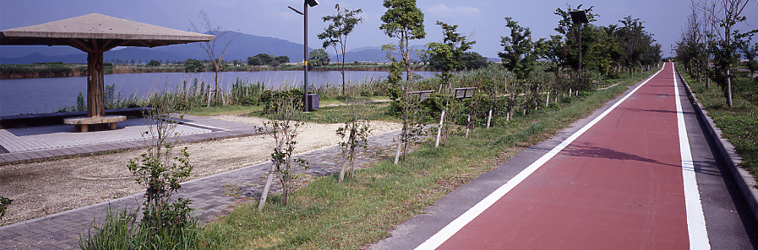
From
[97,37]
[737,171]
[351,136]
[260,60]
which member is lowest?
[737,171]

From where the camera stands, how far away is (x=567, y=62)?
95.1 ft

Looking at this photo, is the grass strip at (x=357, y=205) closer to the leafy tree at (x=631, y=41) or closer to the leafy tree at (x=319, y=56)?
the leafy tree at (x=319, y=56)

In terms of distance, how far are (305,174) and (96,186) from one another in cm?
286

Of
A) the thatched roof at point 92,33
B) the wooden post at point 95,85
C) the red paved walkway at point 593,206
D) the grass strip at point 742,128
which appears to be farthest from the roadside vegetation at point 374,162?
the grass strip at point 742,128

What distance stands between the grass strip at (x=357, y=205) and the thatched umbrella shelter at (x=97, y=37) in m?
7.78

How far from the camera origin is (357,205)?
17.4ft

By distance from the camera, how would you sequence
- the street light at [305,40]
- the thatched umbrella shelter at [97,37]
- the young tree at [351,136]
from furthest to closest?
1. the street light at [305,40]
2. the thatched umbrella shelter at [97,37]
3. the young tree at [351,136]

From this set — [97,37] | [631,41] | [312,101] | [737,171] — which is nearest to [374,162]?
[737,171]

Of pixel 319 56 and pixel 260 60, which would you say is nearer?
pixel 319 56

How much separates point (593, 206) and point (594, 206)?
1 centimetres

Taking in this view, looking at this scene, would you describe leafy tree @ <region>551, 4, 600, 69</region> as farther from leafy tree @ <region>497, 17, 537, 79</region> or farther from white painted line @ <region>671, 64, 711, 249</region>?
white painted line @ <region>671, 64, 711, 249</region>

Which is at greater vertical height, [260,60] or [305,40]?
[260,60]

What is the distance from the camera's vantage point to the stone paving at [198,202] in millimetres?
4223

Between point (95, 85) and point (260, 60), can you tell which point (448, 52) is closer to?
point (95, 85)
